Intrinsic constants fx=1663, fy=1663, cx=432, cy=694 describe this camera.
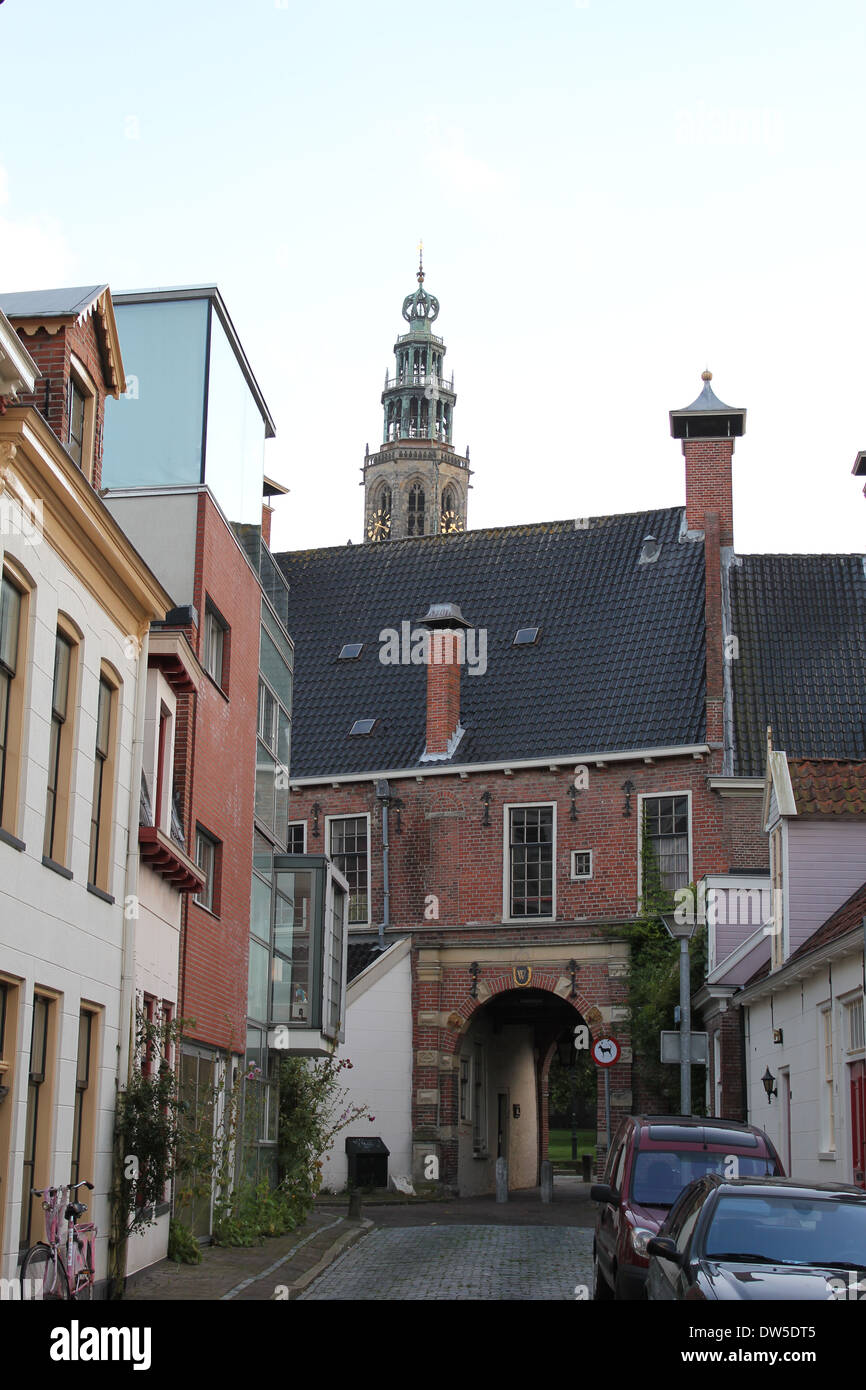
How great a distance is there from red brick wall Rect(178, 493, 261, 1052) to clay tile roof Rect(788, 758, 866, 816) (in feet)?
24.6

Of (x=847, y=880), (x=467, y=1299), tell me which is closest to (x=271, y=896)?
(x=847, y=880)

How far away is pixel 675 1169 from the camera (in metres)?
13.8

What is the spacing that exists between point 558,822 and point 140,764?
1957 cm

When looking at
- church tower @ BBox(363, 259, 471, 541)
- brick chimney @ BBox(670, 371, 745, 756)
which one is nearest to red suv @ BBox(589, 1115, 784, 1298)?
brick chimney @ BBox(670, 371, 745, 756)

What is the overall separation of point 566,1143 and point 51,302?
229ft

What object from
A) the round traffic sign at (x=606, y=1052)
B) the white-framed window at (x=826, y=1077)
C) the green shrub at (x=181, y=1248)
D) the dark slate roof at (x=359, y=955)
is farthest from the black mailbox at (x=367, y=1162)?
the white-framed window at (x=826, y=1077)

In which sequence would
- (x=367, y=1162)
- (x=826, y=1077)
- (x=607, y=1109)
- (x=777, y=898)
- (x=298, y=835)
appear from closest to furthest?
(x=826, y=1077) < (x=777, y=898) < (x=607, y=1109) < (x=367, y=1162) < (x=298, y=835)

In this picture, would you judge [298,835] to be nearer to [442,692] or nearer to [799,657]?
[442,692]

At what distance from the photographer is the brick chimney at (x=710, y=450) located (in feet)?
120

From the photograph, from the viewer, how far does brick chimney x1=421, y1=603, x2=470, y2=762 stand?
36438 mm

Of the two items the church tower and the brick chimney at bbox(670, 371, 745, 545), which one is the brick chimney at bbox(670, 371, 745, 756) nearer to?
the brick chimney at bbox(670, 371, 745, 545)

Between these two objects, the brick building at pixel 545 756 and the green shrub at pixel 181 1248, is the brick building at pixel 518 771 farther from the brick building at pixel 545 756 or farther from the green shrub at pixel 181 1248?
the green shrub at pixel 181 1248

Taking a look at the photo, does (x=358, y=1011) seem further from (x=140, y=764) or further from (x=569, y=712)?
(x=140, y=764)

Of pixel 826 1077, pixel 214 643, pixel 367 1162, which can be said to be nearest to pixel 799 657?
pixel 367 1162
